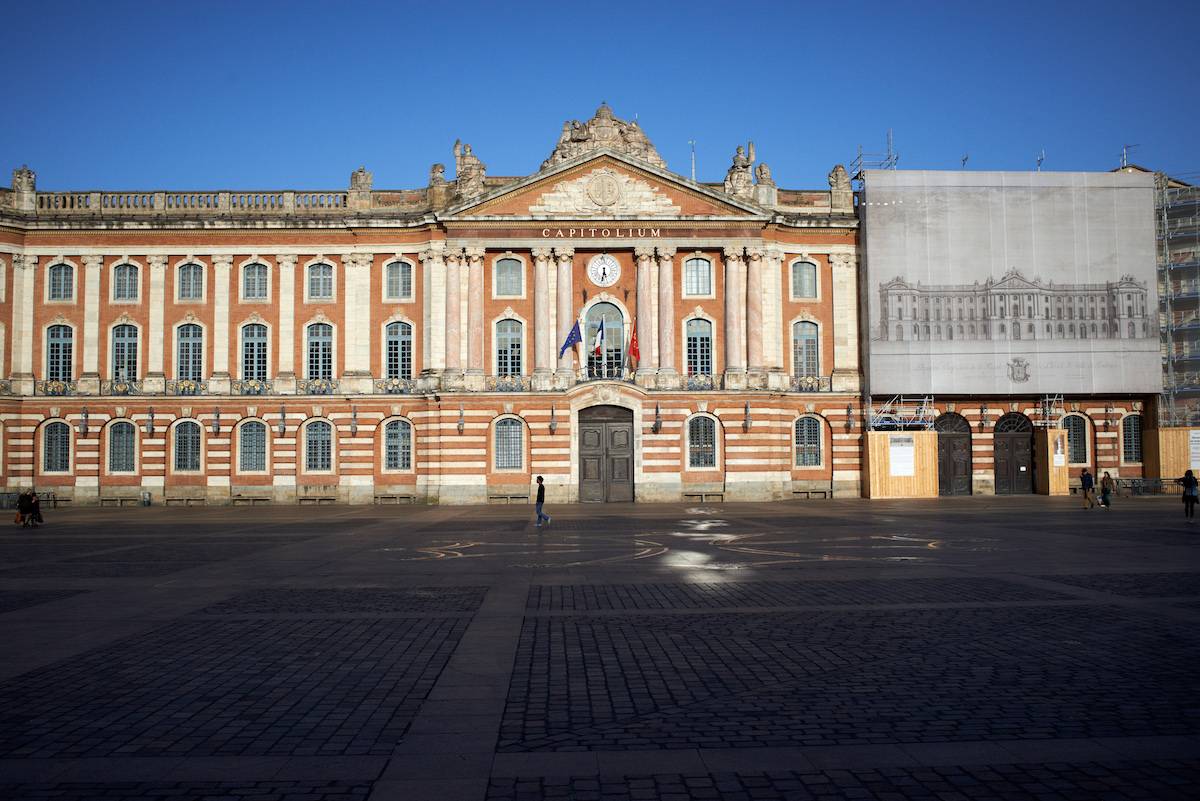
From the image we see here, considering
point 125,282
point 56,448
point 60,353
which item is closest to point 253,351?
point 125,282

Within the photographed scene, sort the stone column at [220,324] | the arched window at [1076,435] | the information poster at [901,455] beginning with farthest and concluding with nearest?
the arched window at [1076,435] < the stone column at [220,324] < the information poster at [901,455]

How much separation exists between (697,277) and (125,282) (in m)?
30.9

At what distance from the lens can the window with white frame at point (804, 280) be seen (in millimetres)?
51731

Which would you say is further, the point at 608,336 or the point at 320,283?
the point at 320,283

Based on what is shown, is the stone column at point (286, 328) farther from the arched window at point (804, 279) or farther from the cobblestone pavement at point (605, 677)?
the cobblestone pavement at point (605, 677)

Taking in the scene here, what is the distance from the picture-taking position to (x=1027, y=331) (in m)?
50.8

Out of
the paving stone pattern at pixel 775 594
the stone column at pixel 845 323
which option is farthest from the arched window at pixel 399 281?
the paving stone pattern at pixel 775 594

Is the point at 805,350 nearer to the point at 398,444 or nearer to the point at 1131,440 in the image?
the point at 1131,440

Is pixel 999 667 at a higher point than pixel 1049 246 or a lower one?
lower

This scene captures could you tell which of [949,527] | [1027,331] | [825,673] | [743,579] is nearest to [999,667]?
[825,673]

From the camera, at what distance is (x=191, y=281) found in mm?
50844

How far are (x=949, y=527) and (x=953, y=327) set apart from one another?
2255 centimetres

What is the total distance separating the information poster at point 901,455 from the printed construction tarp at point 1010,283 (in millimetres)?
2639

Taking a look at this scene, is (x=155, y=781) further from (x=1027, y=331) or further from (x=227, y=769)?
(x=1027, y=331)
